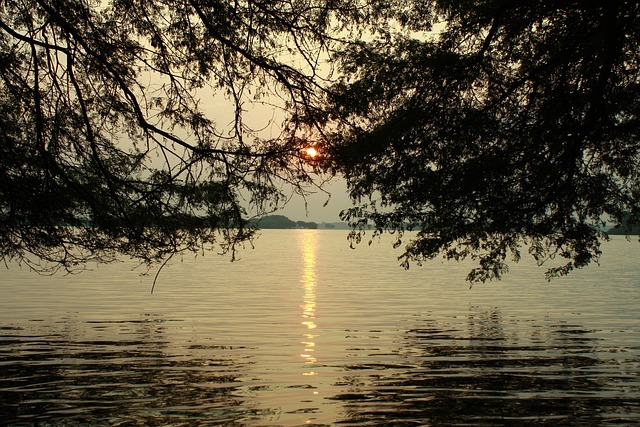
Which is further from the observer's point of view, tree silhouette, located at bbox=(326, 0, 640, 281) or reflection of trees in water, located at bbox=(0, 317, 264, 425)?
tree silhouette, located at bbox=(326, 0, 640, 281)

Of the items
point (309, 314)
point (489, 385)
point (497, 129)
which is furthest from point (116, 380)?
point (309, 314)

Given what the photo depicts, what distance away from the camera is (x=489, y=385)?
13.0 metres

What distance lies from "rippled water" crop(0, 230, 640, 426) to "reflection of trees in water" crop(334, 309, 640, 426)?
1.5 inches

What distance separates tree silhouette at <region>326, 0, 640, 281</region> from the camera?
16.3m

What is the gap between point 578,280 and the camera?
144 feet

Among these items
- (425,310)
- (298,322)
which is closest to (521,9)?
(298,322)

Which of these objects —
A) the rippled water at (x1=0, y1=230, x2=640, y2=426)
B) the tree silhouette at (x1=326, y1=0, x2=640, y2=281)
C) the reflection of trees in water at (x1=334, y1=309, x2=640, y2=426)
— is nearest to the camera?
the reflection of trees in water at (x1=334, y1=309, x2=640, y2=426)

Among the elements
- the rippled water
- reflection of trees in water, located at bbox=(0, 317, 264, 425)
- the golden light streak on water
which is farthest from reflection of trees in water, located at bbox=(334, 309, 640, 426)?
reflection of trees in water, located at bbox=(0, 317, 264, 425)

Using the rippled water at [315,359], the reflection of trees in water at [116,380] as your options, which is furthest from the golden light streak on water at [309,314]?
the reflection of trees in water at [116,380]

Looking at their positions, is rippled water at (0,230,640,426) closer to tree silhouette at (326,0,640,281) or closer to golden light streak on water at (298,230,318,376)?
golden light streak on water at (298,230,318,376)

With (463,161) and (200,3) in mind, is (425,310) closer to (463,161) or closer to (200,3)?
(463,161)

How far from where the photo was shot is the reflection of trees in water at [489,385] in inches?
421

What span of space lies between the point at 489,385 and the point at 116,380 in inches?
266

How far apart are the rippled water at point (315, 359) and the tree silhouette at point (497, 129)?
10.3 feet
